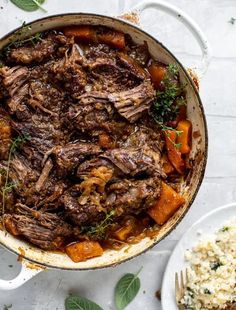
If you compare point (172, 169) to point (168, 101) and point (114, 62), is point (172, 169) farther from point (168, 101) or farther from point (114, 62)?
point (114, 62)

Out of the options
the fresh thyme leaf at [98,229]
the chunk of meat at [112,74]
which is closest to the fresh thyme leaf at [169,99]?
the chunk of meat at [112,74]

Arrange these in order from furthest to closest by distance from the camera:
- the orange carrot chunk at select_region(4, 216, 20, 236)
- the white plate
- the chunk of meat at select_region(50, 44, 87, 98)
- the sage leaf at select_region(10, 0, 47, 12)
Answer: the white plate
the sage leaf at select_region(10, 0, 47, 12)
the orange carrot chunk at select_region(4, 216, 20, 236)
the chunk of meat at select_region(50, 44, 87, 98)

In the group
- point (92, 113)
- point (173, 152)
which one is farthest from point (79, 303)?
point (92, 113)

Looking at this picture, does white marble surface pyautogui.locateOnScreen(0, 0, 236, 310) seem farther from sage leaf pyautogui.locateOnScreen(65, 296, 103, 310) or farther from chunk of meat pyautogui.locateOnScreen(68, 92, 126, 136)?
chunk of meat pyautogui.locateOnScreen(68, 92, 126, 136)

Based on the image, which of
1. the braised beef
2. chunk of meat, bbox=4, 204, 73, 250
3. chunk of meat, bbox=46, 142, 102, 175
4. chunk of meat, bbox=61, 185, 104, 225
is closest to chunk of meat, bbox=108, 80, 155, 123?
the braised beef

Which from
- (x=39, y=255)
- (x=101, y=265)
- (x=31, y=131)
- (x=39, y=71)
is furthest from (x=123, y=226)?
(x=39, y=71)
